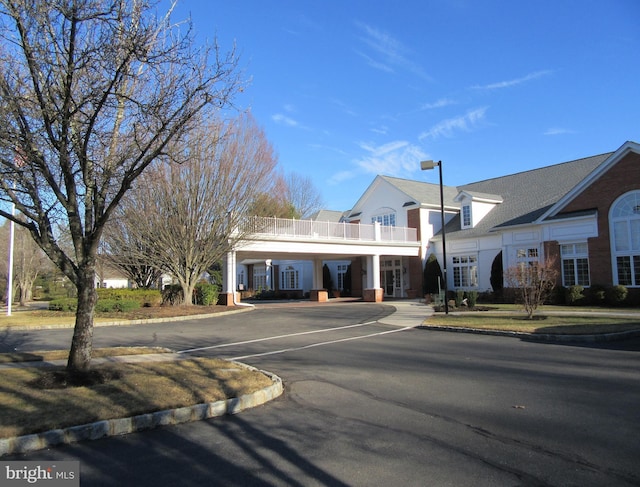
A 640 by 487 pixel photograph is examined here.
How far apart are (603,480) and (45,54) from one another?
917cm

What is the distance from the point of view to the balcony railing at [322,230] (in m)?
27.6

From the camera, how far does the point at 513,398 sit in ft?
23.8

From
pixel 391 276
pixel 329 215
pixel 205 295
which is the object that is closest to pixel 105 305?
pixel 205 295

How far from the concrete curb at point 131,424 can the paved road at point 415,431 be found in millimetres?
179

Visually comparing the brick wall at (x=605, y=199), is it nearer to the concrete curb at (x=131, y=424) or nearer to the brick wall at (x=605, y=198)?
the brick wall at (x=605, y=198)

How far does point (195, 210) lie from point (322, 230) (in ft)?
30.0

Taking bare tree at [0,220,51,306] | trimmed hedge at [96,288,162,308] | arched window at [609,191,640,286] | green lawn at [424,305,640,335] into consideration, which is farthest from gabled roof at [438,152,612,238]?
bare tree at [0,220,51,306]

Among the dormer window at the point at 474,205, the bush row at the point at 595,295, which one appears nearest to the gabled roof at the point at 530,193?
the dormer window at the point at 474,205

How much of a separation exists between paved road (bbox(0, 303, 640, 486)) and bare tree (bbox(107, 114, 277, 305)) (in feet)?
52.1

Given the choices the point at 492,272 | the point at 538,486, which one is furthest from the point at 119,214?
the point at 538,486

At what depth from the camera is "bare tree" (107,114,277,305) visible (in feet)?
81.8

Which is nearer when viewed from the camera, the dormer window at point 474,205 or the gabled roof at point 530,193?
the gabled roof at point 530,193

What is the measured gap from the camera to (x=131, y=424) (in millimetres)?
6051

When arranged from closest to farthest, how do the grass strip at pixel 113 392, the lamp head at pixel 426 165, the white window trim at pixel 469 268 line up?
the grass strip at pixel 113 392, the lamp head at pixel 426 165, the white window trim at pixel 469 268
